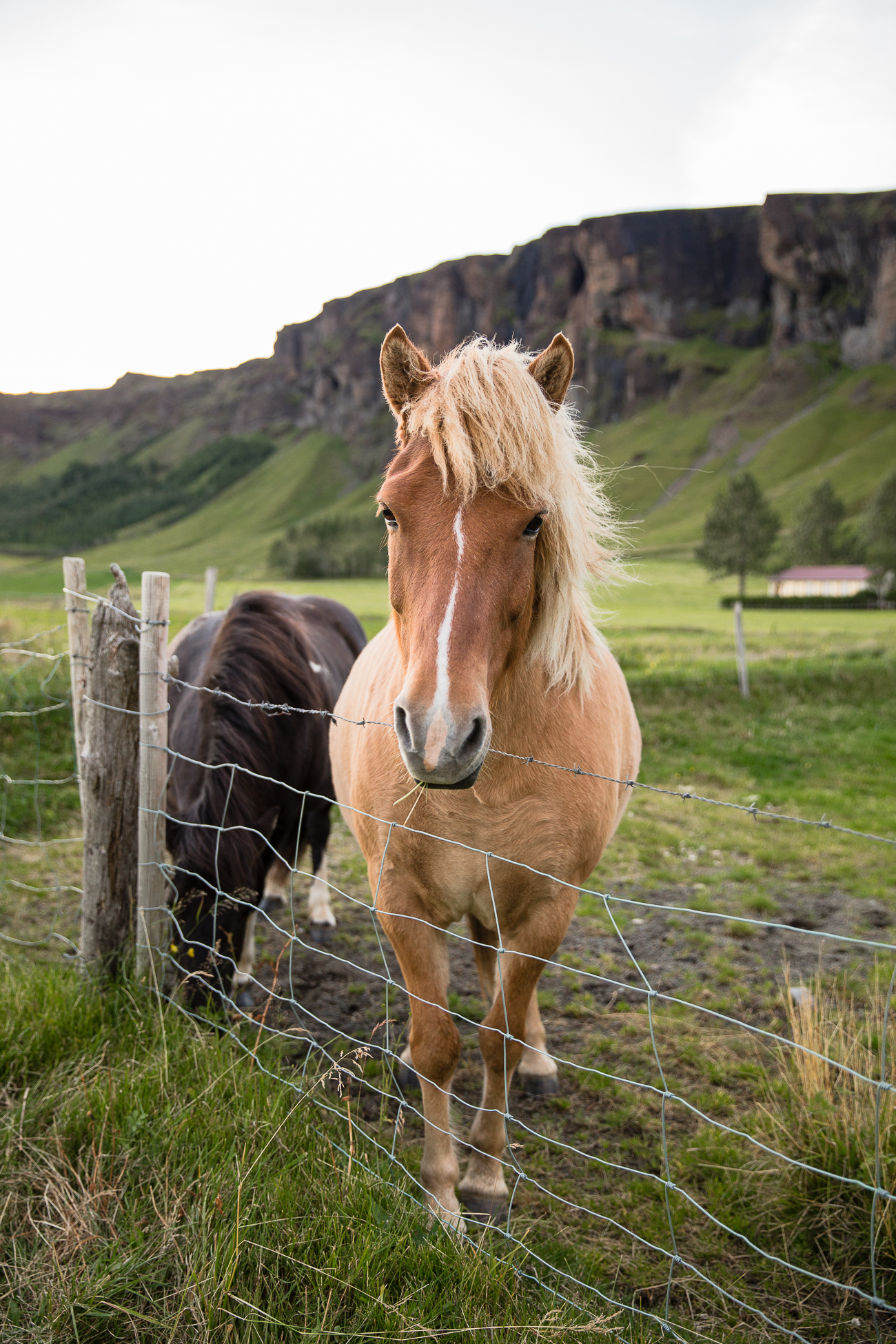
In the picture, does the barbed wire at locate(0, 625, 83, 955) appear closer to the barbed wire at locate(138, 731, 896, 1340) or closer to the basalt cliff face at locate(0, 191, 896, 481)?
the barbed wire at locate(138, 731, 896, 1340)

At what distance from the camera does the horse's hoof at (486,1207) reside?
2605 mm

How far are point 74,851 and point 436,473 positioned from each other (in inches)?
221

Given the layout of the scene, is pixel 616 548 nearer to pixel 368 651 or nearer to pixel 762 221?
pixel 368 651

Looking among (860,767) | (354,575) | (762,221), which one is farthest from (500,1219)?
(762,221)

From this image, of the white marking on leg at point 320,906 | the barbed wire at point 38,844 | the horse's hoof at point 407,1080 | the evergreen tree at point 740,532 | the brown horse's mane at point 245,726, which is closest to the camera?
the brown horse's mane at point 245,726

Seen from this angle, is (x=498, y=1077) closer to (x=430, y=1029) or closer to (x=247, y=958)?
(x=430, y=1029)

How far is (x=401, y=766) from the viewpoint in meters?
2.51

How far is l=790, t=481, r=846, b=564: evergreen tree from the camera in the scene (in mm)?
56719

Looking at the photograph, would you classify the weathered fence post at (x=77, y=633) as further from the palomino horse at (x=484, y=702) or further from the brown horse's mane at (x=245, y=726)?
the palomino horse at (x=484, y=702)

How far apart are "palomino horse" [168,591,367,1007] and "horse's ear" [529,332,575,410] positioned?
1.43 meters

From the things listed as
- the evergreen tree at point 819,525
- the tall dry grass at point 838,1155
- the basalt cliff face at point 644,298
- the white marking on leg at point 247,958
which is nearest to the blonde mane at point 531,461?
the tall dry grass at point 838,1155

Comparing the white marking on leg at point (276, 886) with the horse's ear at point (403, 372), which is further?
the white marking on leg at point (276, 886)

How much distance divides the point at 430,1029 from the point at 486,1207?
2.37ft

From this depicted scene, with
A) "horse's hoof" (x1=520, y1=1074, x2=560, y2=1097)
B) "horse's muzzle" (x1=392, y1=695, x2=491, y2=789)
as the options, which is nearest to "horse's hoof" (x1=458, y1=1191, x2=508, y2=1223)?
"horse's hoof" (x1=520, y1=1074, x2=560, y2=1097)
